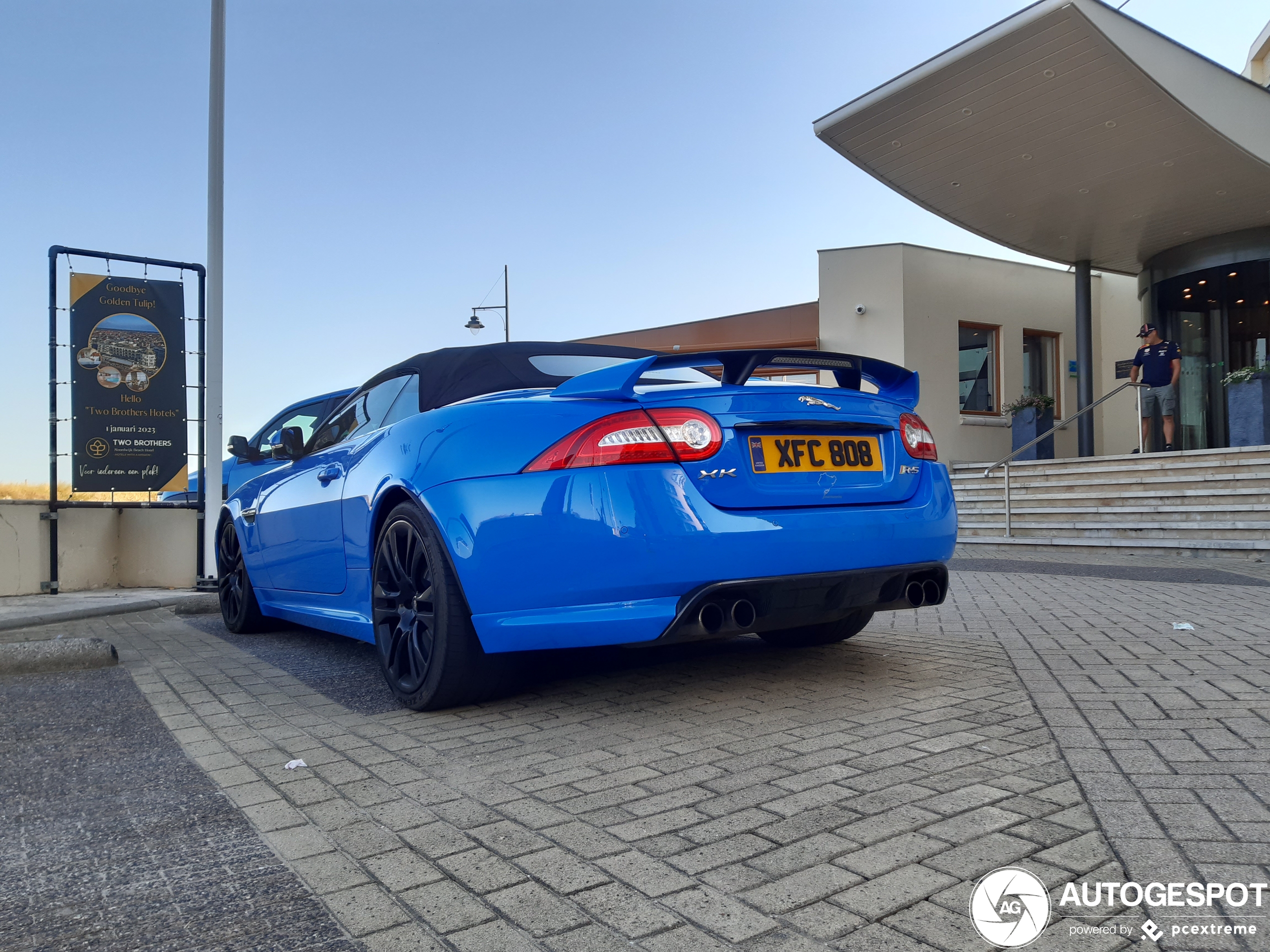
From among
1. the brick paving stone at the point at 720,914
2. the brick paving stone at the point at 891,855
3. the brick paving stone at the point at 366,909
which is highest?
the brick paving stone at the point at 891,855

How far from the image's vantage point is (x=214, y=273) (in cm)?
893

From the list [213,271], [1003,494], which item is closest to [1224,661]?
[213,271]

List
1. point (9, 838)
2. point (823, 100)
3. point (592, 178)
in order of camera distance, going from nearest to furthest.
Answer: point (9, 838) → point (823, 100) → point (592, 178)

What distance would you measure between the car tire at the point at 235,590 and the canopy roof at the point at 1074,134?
10378mm

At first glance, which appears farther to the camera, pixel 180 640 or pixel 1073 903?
pixel 180 640

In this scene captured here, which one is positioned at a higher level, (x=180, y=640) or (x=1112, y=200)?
(x=1112, y=200)

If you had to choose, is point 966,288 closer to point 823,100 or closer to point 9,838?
point 823,100

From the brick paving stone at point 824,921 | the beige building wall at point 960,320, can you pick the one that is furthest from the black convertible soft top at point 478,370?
the beige building wall at point 960,320

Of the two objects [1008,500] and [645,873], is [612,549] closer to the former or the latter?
[645,873]

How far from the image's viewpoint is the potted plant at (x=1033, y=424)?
17.8m

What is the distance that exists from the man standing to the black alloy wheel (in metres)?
13.4

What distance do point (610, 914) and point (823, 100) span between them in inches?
621

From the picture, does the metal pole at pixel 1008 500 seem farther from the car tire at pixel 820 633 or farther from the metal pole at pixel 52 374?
the metal pole at pixel 52 374

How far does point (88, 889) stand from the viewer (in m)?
1.99
